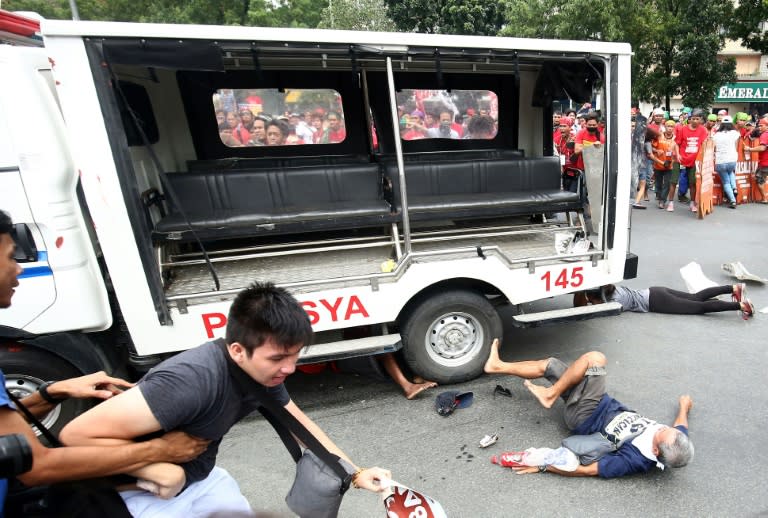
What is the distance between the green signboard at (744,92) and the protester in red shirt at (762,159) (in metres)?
17.8

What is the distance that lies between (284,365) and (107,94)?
6.91 ft

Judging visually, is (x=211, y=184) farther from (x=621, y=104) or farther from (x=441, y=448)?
(x=621, y=104)

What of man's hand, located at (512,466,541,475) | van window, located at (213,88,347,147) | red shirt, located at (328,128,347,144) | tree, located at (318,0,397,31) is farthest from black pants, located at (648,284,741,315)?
tree, located at (318,0,397,31)

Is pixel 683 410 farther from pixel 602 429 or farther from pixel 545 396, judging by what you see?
pixel 545 396

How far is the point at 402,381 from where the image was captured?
3.50 meters

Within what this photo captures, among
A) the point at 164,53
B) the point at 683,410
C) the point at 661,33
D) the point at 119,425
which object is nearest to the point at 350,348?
the point at 119,425

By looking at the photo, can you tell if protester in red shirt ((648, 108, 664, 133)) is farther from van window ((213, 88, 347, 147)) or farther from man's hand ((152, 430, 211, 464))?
man's hand ((152, 430, 211, 464))

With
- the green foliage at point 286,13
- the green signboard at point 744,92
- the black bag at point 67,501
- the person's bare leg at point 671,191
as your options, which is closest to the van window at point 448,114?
the black bag at point 67,501

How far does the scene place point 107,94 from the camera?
2.49m

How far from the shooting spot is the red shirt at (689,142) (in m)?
8.88

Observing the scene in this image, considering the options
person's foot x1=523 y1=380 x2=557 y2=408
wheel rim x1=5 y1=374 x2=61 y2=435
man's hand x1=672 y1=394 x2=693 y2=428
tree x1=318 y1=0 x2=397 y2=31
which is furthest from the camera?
tree x1=318 y1=0 x2=397 y2=31

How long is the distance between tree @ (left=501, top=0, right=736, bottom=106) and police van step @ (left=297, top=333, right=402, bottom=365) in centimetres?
1263

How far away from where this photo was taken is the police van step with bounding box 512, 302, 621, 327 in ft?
11.4

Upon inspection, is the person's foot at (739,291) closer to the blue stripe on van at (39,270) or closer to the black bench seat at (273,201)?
the black bench seat at (273,201)
